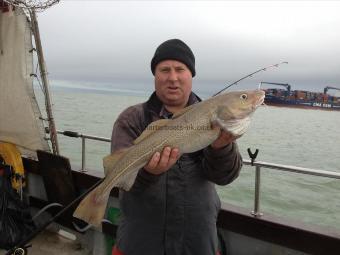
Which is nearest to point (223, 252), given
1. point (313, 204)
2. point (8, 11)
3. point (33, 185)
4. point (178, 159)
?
point (178, 159)

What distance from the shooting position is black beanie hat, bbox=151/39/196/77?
9.14ft

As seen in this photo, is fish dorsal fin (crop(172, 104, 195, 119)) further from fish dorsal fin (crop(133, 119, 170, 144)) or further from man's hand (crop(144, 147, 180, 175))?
man's hand (crop(144, 147, 180, 175))

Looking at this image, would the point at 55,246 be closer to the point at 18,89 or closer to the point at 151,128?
the point at 18,89

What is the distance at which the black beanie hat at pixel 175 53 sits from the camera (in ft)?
9.14

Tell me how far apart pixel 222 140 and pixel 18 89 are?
12.7 ft

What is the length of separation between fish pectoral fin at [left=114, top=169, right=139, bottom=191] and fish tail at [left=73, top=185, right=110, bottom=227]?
139 mm

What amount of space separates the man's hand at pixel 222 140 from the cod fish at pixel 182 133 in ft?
0.11

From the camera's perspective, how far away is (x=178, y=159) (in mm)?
2645

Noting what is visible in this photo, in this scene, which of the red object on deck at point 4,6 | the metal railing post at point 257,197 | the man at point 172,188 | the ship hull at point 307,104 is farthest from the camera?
the ship hull at point 307,104

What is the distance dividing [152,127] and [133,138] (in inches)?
8.3

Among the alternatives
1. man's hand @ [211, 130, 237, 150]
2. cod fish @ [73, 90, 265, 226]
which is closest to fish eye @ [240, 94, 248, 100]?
cod fish @ [73, 90, 265, 226]

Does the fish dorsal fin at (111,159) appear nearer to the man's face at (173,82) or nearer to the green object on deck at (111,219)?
the man's face at (173,82)

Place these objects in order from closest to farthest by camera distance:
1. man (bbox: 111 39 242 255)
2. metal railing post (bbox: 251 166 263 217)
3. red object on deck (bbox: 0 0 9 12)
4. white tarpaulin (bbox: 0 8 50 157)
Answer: man (bbox: 111 39 242 255) < metal railing post (bbox: 251 166 263 217) < white tarpaulin (bbox: 0 8 50 157) < red object on deck (bbox: 0 0 9 12)

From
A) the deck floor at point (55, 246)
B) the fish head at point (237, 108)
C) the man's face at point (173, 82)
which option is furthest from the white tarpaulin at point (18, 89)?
the fish head at point (237, 108)
